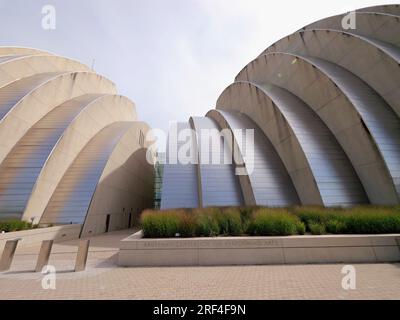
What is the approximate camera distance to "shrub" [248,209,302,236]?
7926 mm

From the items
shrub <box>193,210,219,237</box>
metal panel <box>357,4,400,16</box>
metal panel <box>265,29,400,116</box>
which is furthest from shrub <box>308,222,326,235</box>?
metal panel <box>357,4,400,16</box>

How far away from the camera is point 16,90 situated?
56.7 ft

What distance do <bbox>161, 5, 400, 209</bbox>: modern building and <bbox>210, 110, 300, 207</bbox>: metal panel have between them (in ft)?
0.27

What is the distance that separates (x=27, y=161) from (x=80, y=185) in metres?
4.21

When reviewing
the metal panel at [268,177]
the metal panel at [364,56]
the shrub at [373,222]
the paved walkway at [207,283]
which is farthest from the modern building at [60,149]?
the metal panel at [364,56]

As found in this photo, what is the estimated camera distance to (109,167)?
1977cm

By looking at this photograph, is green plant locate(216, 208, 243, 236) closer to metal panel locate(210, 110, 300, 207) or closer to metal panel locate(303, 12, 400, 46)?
metal panel locate(210, 110, 300, 207)

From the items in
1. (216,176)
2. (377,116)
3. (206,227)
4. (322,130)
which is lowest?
(206,227)

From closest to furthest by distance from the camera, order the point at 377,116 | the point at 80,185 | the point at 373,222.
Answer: the point at 373,222 < the point at 377,116 < the point at 80,185

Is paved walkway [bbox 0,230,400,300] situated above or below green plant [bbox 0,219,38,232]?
below

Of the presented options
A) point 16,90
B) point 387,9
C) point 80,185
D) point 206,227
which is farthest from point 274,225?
point 16,90

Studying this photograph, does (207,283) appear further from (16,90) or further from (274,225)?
(16,90)

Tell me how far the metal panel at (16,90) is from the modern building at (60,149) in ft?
0.21
